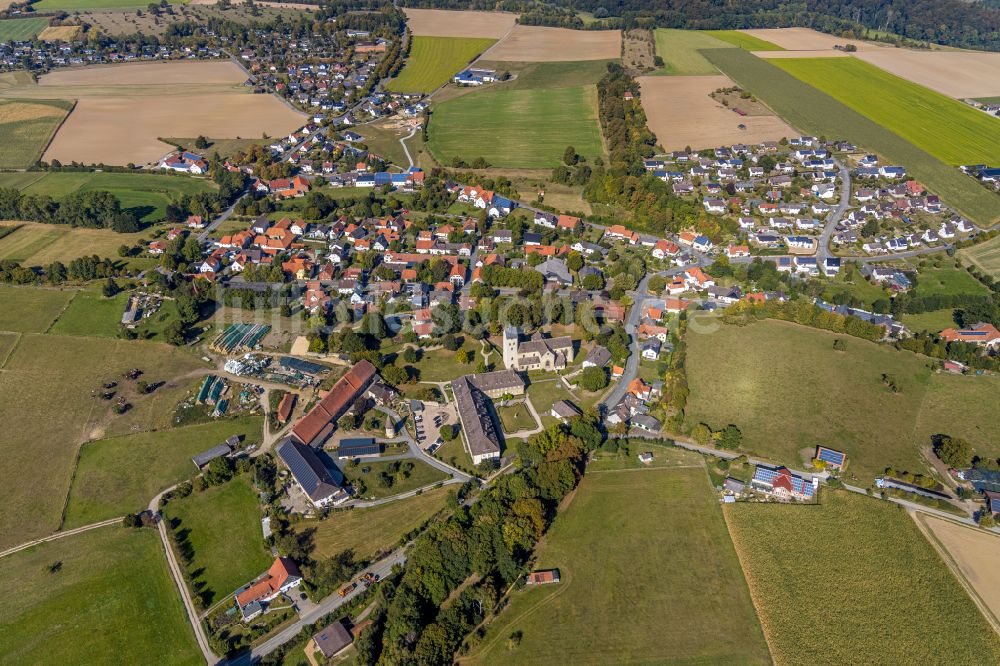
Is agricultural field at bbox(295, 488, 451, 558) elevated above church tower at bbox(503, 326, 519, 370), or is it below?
below

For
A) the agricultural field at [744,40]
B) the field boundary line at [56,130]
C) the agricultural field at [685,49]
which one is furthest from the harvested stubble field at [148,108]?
the agricultural field at [744,40]

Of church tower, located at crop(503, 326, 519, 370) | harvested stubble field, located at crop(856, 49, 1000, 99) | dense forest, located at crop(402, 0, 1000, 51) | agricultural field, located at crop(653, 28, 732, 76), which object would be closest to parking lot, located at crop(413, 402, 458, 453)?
church tower, located at crop(503, 326, 519, 370)

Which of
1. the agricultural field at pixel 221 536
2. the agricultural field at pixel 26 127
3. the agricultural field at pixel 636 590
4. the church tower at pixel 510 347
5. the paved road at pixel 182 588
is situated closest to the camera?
the agricultural field at pixel 636 590

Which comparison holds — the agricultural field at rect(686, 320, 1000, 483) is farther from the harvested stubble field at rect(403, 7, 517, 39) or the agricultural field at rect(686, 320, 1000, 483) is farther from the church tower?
the harvested stubble field at rect(403, 7, 517, 39)

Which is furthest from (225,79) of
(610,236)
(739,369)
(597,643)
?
(597,643)

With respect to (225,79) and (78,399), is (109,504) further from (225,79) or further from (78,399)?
(225,79)

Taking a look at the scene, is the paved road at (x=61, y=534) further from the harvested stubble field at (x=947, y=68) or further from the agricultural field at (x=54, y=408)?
the harvested stubble field at (x=947, y=68)
